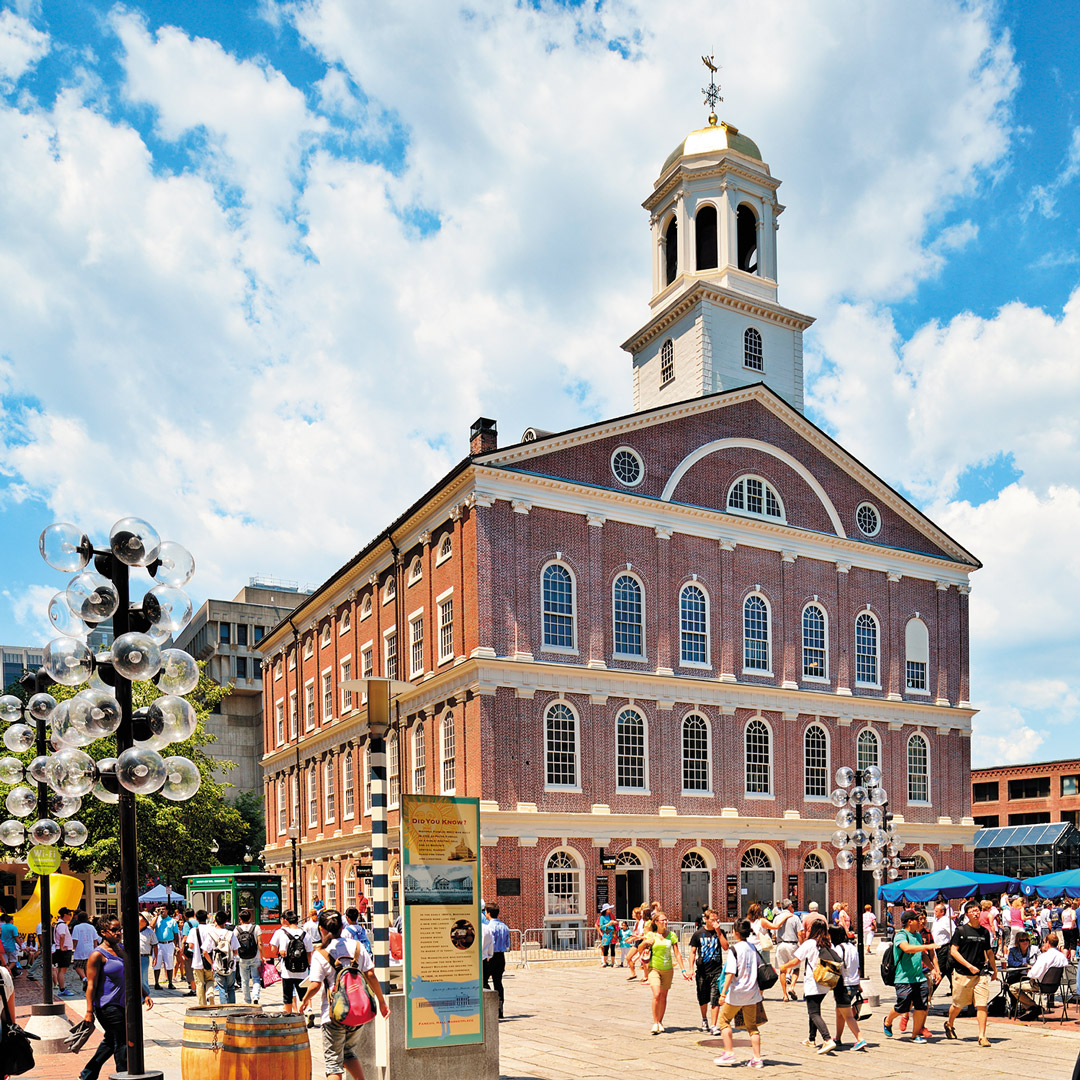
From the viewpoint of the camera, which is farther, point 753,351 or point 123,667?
point 753,351

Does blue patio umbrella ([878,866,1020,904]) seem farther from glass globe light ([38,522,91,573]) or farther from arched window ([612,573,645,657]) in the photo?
glass globe light ([38,522,91,573])

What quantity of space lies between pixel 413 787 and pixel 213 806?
14377 mm

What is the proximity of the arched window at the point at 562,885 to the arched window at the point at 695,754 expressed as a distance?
5.37 meters

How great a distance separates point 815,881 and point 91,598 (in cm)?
3774

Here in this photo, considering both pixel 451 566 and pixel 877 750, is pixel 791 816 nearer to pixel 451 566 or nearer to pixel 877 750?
pixel 877 750

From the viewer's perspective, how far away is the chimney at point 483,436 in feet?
129

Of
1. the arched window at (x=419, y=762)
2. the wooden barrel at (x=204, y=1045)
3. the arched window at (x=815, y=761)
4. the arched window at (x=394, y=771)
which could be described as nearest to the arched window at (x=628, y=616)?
the arched window at (x=419, y=762)

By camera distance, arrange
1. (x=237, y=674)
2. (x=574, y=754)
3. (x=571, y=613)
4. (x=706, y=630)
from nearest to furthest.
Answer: (x=574, y=754) < (x=571, y=613) < (x=706, y=630) < (x=237, y=674)

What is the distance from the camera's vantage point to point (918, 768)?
4800 centimetres

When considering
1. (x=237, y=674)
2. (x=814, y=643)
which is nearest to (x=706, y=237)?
(x=814, y=643)

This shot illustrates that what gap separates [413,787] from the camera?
43219 millimetres

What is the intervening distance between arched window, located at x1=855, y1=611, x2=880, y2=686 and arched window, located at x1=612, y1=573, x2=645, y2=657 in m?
10.5

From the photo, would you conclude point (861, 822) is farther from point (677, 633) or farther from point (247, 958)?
point (677, 633)

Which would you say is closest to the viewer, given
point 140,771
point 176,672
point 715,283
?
point 140,771
